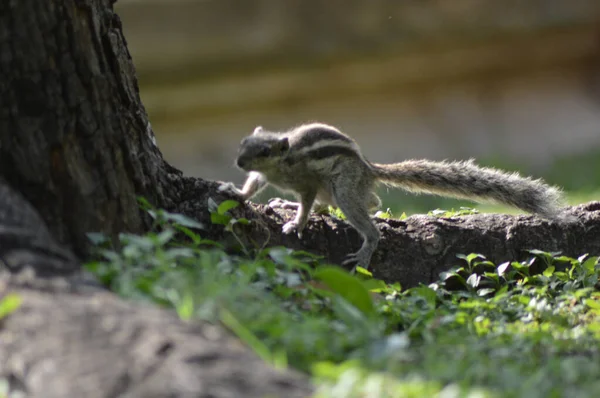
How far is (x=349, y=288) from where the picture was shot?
3332 millimetres

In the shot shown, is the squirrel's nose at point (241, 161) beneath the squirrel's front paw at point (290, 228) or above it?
above

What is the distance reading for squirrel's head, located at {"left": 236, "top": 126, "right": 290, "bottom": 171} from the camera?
5559mm

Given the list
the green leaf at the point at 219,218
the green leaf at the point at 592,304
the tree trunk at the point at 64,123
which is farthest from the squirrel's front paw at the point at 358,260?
the tree trunk at the point at 64,123

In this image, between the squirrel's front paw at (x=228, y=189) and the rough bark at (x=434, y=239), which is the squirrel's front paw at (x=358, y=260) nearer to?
the rough bark at (x=434, y=239)

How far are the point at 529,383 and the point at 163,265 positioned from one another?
1.24m

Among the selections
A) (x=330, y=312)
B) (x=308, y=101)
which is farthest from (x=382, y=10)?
(x=330, y=312)

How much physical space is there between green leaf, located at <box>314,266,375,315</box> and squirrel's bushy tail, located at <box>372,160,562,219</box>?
86.5 inches

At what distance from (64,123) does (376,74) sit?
29.6 feet

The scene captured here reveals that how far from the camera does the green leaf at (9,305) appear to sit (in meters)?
2.62

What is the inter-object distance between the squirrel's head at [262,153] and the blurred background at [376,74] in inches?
233

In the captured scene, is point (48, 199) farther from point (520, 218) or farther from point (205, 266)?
point (520, 218)

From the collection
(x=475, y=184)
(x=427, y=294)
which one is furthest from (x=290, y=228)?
(x=475, y=184)

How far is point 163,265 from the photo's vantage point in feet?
10.2

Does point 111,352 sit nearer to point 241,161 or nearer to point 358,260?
point 358,260
